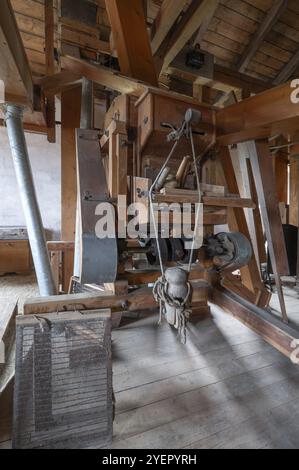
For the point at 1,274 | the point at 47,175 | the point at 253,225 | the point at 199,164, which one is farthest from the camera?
the point at 47,175

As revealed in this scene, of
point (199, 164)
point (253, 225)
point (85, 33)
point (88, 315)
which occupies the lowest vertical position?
point (88, 315)

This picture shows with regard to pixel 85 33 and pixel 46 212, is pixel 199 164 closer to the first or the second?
pixel 85 33

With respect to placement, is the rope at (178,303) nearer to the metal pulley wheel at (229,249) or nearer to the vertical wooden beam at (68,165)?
the metal pulley wheel at (229,249)

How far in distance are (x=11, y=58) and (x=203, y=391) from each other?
1.79 meters

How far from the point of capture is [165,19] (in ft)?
6.36

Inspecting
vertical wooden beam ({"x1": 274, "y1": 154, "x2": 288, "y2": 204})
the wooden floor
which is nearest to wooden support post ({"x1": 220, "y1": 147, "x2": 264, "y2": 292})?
the wooden floor

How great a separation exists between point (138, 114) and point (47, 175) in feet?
11.6

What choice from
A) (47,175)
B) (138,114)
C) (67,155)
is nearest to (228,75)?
(138,114)

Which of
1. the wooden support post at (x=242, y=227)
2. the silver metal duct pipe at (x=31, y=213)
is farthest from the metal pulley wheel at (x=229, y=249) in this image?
the silver metal duct pipe at (x=31, y=213)

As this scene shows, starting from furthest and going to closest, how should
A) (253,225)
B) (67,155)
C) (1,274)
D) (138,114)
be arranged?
(1,274)
(67,155)
(253,225)
(138,114)

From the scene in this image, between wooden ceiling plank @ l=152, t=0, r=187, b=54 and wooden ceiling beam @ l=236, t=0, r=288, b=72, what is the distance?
6.64 ft

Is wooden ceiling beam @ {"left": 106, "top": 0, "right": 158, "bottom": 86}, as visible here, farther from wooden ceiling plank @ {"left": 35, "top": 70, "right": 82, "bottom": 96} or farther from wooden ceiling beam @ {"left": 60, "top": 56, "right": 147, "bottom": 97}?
wooden ceiling plank @ {"left": 35, "top": 70, "right": 82, "bottom": 96}

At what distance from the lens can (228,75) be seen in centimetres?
242

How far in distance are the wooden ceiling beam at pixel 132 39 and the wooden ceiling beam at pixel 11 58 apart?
→ 0.69m
